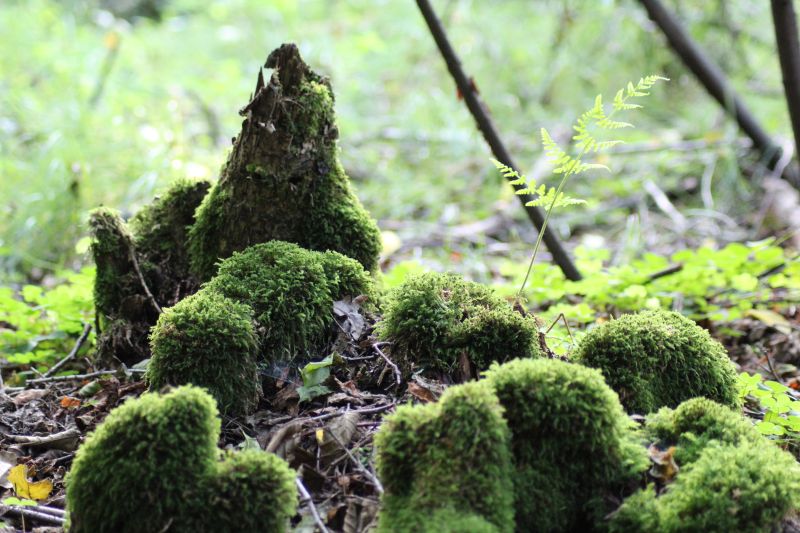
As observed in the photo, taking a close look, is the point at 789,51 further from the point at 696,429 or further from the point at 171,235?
the point at 171,235

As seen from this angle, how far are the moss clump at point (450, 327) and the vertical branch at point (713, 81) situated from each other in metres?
3.79

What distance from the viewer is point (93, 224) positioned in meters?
3.06

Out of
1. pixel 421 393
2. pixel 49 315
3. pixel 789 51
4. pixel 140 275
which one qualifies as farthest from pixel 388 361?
pixel 789 51

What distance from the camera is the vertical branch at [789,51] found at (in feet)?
12.4

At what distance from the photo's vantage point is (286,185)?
2.96 meters

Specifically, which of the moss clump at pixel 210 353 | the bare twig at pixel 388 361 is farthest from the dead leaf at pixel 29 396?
the bare twig at pixel 388 361

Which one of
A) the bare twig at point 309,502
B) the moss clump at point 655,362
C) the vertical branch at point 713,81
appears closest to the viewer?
the bare twig at point 309,502

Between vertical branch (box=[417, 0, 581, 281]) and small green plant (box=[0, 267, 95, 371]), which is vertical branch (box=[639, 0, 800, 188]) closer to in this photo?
vertical branch (box=[417, 0, 581, 281])

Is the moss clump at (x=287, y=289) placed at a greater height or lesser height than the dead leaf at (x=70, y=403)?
greater

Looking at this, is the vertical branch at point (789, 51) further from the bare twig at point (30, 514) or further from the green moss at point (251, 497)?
the bare twig at point (30, 514)

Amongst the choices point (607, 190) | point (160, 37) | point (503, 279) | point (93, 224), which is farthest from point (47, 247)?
point (160, 37)

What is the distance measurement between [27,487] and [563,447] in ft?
5.97

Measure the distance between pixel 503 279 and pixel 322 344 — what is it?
2.89 metres

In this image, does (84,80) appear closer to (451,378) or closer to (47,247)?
(47,247)
